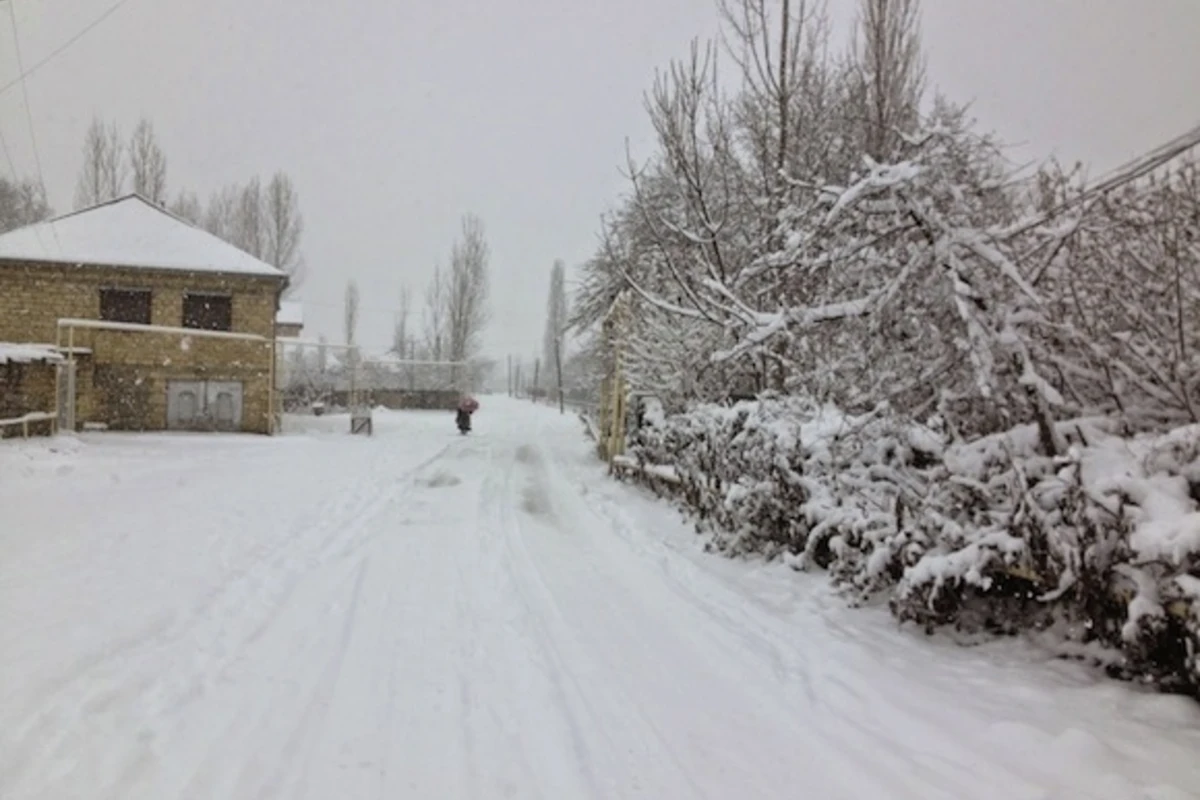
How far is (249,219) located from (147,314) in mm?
19043

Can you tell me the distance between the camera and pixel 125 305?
59.5 feet

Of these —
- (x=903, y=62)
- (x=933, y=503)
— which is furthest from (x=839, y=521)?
(x=903, y=62)

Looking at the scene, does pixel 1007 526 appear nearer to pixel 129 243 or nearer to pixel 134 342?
pixel 134 342

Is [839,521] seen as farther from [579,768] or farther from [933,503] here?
[579,768]

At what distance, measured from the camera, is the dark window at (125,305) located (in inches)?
706

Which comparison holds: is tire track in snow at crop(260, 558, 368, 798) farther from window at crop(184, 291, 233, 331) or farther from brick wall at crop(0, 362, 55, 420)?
window at crop(184, 291, 233, 331)

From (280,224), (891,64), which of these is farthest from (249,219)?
(891,64)

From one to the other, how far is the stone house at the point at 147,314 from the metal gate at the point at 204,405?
0.08ft

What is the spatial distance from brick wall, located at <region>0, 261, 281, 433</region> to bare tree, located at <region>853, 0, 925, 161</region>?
15.7 metres

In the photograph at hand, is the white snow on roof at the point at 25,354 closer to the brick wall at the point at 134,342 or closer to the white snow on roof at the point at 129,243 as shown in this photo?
the brick wall at the point at 134,342

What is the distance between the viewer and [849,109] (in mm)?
9055

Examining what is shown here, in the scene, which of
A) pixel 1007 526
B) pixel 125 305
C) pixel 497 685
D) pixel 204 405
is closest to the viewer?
pixel 497 685

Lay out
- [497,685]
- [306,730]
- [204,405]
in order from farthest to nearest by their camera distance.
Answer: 1. [204,405]
2. [497,685]
3. [306,730]

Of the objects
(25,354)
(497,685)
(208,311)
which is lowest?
(497,685)
